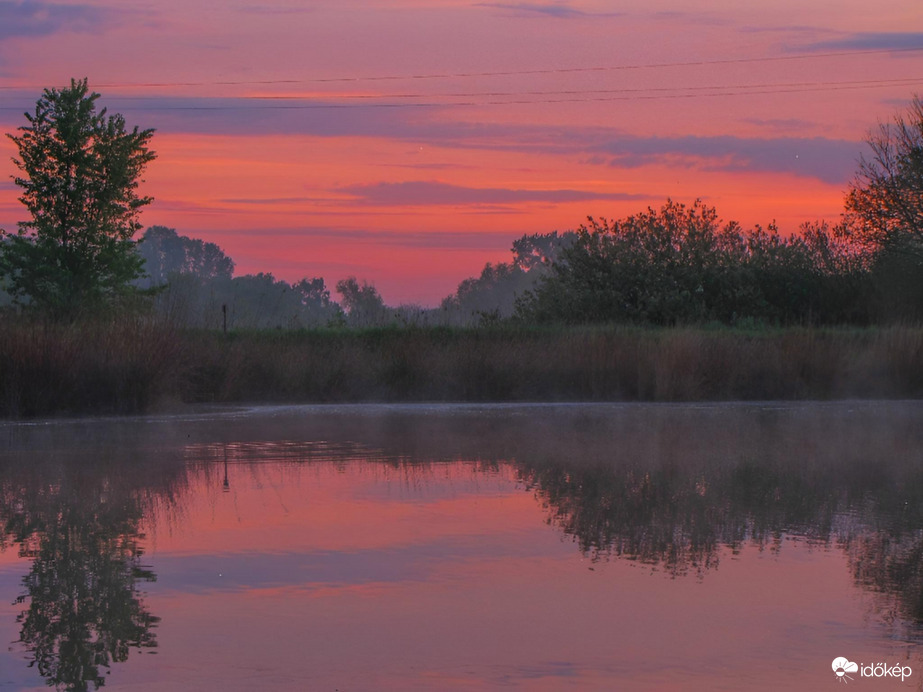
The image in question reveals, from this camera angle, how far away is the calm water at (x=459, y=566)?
6453 mm

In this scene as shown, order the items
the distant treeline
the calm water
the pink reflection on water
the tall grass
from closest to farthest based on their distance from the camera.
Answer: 1. the pink reflection on water
2. the calm water
3. the tall grass
4. the distant treeline

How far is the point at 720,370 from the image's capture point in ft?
102

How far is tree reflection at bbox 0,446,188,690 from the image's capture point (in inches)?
267

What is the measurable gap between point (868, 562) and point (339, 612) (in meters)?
3.93

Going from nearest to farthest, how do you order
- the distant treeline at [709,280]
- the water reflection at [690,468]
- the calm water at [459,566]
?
1. the calm water at [459,566]
2. the water reflection at [690,468]
3. the distant treeline at [709,280]

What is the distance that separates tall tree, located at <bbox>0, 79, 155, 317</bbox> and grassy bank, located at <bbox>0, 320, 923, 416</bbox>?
20.1m

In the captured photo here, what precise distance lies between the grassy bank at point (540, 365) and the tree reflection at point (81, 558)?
41.0 feet

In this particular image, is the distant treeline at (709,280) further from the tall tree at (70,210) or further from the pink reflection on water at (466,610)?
the pink reflection on water at (466,610)

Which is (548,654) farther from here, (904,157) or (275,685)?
(904,157)

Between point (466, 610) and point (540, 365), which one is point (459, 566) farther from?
point (540, 365)

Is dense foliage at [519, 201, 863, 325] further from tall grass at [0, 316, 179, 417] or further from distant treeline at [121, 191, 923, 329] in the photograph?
tall grass at [0, 316, 179, 417]

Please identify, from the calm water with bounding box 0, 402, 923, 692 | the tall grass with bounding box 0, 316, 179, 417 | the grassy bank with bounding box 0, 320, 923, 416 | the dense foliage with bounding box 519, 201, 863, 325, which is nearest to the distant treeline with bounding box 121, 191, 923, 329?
the dense foliage with bounding box 519, 201, 863, 325

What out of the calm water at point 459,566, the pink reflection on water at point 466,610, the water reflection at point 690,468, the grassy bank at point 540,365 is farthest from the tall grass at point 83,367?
the pink reflection on water at point 466,610

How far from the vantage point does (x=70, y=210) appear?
50.8 metres
